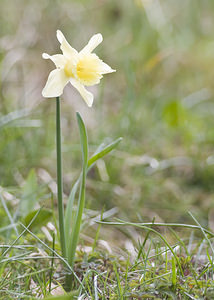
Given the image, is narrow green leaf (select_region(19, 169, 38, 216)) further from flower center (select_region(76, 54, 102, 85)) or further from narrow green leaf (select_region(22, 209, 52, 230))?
flower center (select_region(76, 54, 102, 85))

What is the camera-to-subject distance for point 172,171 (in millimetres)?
2230

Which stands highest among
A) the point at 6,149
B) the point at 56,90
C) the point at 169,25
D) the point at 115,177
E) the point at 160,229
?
the point at 169,25

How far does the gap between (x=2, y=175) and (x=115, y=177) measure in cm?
60

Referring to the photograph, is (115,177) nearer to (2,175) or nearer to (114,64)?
(2,175)

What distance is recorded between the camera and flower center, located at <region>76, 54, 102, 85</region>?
1150mm

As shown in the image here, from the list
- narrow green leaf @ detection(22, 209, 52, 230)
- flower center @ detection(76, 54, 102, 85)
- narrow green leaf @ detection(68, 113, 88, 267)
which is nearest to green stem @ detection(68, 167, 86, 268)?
narrow green leaf @ detection(68, 113, 88, 267)

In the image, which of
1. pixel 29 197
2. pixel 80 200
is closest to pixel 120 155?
pixel 29 197

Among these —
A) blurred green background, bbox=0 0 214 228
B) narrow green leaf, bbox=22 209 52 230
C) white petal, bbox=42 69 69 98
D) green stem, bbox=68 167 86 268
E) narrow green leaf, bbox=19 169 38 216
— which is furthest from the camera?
blurred green background, bbox=0 0 214 228

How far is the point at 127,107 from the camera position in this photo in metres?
2.27

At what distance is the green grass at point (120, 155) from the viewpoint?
1.14 meters

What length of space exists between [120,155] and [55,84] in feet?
3.66

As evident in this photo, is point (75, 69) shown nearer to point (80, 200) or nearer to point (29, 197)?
point (80, 200)

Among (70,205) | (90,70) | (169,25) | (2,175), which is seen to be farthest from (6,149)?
(169,25)

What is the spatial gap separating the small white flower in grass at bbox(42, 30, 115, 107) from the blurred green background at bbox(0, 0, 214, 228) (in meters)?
0.51
